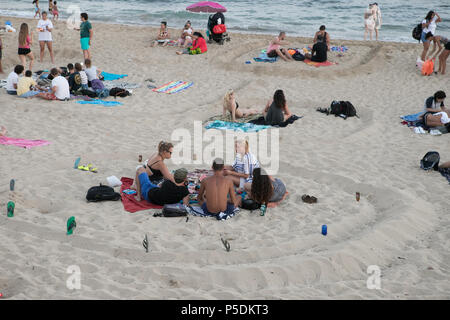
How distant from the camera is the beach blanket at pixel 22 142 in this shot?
9094 millimetres

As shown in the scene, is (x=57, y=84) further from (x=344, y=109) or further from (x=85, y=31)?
(x=344, y=109)

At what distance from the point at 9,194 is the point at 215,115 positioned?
18.8 feet

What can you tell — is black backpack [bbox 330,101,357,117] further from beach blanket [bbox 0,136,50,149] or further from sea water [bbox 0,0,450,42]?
sea water [bbox 0,0,450,42]

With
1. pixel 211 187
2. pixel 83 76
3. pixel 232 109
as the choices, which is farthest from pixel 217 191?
pixel 83 76

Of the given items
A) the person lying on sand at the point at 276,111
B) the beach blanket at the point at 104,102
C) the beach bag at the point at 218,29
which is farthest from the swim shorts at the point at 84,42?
the person lying on sand at the point at 276,111

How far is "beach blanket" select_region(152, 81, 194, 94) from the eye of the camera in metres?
13.3

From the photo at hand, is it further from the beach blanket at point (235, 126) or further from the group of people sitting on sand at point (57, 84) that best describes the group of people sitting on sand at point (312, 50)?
the group of people sitting on sand at point (57, 84)

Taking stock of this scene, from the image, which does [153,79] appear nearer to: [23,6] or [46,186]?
[46,186]

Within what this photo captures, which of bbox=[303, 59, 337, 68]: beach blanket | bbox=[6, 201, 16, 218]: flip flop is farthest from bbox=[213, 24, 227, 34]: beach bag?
bbox=[6, 201, 16, 218]: flip flop

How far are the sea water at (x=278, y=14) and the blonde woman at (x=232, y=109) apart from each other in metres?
14.8

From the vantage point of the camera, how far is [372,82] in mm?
14703

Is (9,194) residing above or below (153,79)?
below

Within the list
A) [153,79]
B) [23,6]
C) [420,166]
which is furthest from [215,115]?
[23,6]
